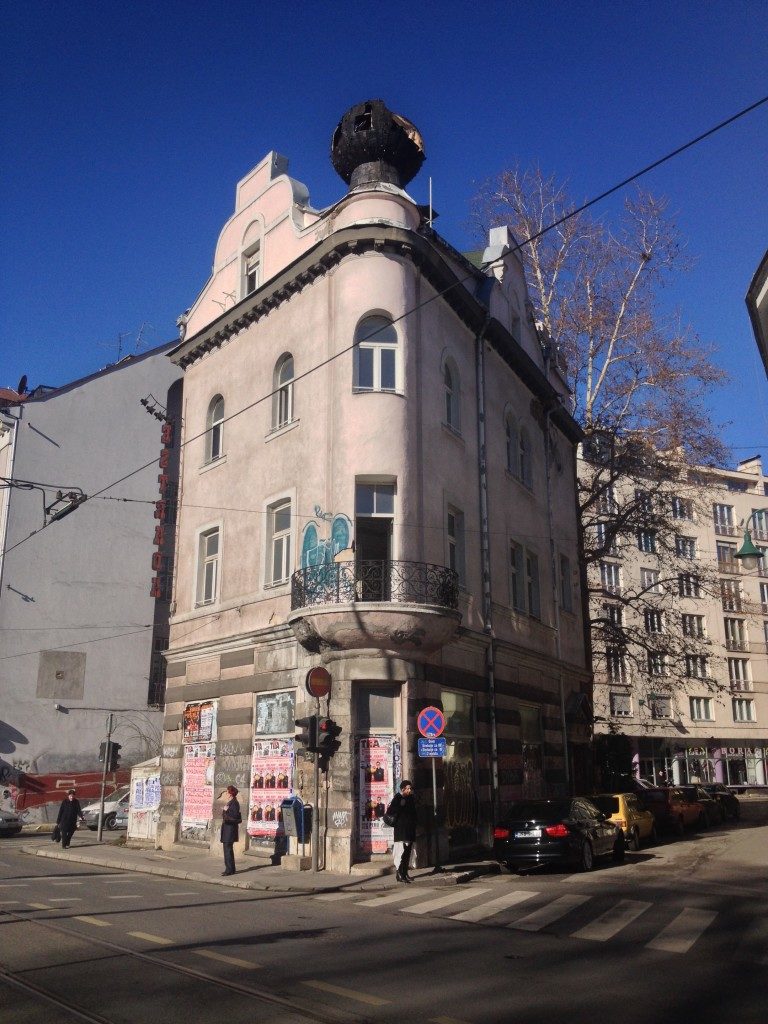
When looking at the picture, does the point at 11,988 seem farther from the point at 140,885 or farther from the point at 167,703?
the point at 167,703

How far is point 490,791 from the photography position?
21672 millimetres

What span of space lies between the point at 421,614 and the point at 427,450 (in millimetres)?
4295

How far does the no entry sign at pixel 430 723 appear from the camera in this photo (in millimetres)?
17078

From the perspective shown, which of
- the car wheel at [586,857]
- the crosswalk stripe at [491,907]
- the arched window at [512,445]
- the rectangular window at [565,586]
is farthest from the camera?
the rectangular window at [565,586]

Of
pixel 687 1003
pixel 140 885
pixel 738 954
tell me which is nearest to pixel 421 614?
pixel 140 885

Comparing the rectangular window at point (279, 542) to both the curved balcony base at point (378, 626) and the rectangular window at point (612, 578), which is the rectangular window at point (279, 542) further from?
the rectangular window at point (612, 578)

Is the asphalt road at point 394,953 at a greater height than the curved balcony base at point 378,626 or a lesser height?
lesser

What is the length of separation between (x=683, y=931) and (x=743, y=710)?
59.7 m

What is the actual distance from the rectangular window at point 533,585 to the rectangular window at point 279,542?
318 inches

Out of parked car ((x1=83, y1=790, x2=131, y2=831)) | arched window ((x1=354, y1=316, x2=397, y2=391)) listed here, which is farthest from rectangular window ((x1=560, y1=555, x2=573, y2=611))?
parked car ((x1=83, y1=790, x2=131, y2=831))

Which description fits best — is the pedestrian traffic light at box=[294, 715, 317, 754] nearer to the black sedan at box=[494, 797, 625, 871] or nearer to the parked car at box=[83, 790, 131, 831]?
the black sedan at box=[494, 797, 625, 871]

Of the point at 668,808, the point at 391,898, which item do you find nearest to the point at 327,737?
the point at 391,898

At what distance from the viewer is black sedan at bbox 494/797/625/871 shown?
53.2 ft

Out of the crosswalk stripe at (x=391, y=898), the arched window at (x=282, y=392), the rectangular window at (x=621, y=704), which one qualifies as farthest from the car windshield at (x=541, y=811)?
the rectangular window at (x=621, y=704)
